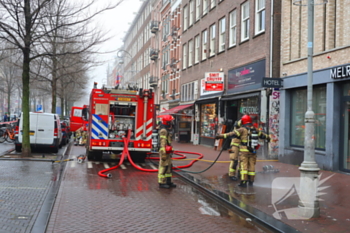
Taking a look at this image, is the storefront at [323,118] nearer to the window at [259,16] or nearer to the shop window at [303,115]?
the shop window at [303,115]

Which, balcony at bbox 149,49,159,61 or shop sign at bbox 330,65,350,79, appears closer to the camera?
shop sign at bbox 330,65,350,79

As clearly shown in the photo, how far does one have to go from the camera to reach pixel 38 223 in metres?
6.12

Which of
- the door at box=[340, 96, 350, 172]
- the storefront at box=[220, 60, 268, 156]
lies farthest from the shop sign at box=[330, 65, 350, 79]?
the storefront at box=[220, 60, 268, 156]

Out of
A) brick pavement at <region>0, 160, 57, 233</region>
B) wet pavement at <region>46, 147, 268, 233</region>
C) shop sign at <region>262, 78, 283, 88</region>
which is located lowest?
wet pavement at <region>46, 147, 268, 233</region>

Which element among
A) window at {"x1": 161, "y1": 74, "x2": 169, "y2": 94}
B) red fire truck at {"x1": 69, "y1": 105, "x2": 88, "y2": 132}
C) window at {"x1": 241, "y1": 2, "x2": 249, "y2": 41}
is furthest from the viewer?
window at {"x1": 161, "y1": 74, "x2": 169, "y2": 94}

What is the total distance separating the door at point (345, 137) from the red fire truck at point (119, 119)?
6.50 meters

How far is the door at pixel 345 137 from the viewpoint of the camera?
12.5 meters

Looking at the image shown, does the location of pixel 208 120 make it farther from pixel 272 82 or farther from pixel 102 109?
pixel 102 109

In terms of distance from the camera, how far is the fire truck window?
14.6m

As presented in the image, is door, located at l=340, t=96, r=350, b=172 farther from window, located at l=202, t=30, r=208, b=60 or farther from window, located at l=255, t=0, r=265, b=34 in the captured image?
window, located at l=202, t=30, r=208, b=60

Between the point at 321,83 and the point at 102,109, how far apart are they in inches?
299

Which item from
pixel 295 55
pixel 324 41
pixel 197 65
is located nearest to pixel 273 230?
pixel 324 41

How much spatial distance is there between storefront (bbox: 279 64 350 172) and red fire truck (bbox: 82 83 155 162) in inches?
209

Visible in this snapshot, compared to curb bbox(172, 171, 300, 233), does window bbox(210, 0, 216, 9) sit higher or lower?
higher
